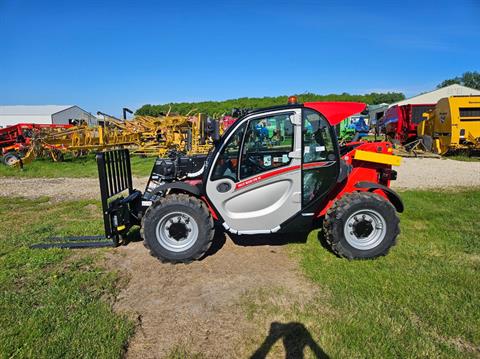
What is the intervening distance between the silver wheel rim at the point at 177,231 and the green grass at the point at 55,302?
76cm

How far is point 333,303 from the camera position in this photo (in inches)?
139

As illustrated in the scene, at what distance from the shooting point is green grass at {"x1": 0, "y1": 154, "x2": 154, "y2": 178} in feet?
42.0

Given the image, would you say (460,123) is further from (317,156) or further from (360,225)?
(317,156)

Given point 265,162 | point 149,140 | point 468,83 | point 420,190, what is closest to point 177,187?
point 265,162

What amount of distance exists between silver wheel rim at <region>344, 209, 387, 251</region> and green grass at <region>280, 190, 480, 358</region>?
0.83 ft

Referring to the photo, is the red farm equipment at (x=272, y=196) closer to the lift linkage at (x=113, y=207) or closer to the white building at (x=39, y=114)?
the lift linkage at (x=113, y=207)

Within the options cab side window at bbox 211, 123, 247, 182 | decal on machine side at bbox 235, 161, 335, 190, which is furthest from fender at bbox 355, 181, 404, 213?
cab side window at bbox 211, 123, 247, 182

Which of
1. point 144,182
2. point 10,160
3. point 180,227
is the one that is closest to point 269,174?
point 180,227

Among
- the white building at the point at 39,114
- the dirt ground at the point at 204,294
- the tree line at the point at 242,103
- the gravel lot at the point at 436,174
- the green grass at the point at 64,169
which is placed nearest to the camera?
the dirt ground at the point at 204,294

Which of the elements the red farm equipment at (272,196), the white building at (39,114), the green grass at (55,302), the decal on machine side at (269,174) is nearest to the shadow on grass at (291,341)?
the green grass at (55,302)

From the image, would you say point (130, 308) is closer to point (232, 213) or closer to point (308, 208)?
point (232, 213)

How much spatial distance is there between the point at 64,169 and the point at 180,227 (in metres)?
11.7

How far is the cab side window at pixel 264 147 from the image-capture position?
434cm

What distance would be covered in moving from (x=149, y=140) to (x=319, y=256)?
14087 mm
